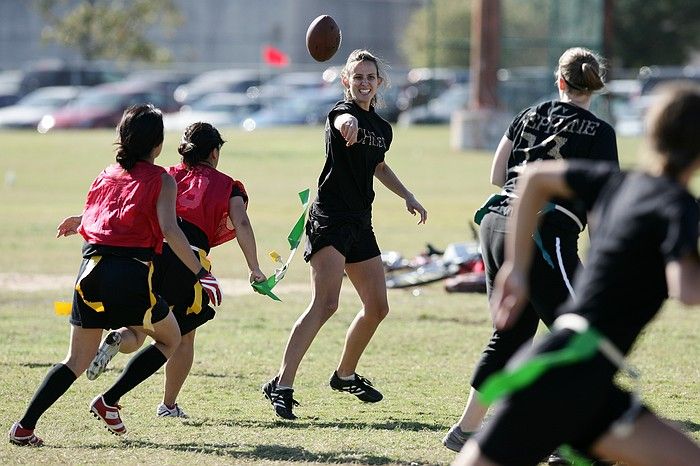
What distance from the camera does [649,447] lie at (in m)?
4.17

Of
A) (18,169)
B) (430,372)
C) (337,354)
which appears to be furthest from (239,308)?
(18,169)

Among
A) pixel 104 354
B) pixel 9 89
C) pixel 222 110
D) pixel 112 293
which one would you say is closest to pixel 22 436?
pixel 104 354

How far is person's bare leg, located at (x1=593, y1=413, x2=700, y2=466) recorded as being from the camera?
4.16m

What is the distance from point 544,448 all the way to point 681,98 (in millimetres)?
1174

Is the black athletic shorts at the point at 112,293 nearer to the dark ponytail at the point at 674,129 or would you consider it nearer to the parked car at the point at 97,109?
the dark ponytail at the point at 674,129

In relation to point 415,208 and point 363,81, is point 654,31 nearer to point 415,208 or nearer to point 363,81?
point 415,208

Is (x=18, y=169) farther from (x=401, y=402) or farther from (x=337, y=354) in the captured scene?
(x=401, y=402)

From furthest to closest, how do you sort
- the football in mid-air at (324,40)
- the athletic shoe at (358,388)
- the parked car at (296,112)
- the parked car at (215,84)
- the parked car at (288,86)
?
1. the parked car at (215,84)
2. the parked car at (288,86)
3. the parked car at (296,112)
4. the football in mid-air at (324,40)
5. the athletic shoe at (358,388)

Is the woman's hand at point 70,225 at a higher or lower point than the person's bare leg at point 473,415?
higher

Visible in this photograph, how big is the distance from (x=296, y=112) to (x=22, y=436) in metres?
40.4

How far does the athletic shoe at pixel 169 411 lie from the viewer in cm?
729

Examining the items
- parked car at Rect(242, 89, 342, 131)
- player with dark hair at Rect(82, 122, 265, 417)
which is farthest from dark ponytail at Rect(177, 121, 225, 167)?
parked car at Rect(242, 89, 342, 131)

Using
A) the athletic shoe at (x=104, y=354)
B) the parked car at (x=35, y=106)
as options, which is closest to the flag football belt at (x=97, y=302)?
the athletic shoe at (x=104, y=354)

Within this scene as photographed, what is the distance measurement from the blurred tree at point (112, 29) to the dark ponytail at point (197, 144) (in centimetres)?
5033
